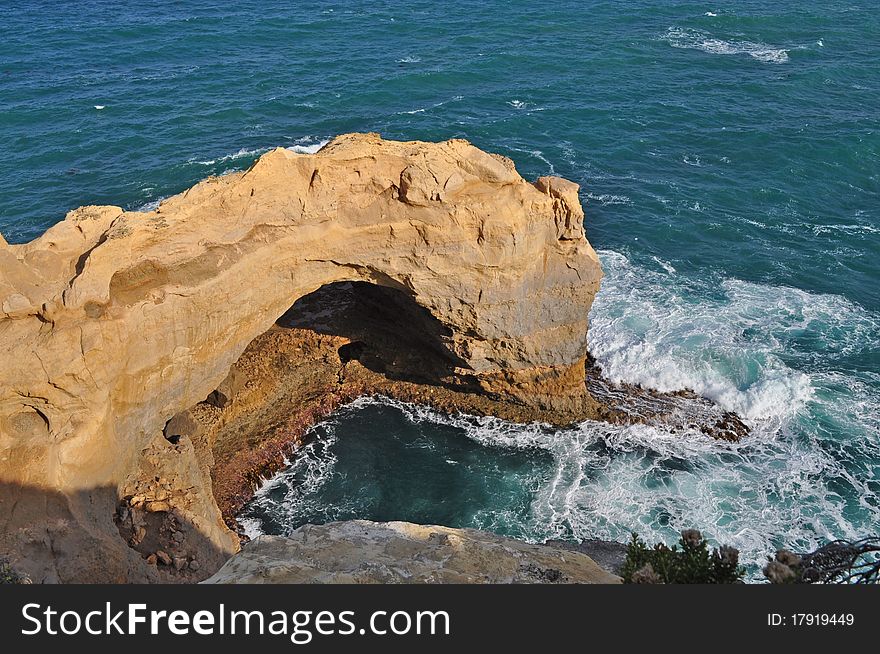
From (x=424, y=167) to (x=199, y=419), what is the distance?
44.2 feet

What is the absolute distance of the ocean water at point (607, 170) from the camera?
1227 inches

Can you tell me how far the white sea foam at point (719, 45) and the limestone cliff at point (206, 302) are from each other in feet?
138

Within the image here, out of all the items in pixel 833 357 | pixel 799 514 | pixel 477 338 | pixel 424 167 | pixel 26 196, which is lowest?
pixel 799 514

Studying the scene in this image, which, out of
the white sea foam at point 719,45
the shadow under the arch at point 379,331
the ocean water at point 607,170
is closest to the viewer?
the ocean water at point 607,170

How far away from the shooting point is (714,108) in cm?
5575

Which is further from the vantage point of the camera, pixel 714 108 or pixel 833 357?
pixel 714 108

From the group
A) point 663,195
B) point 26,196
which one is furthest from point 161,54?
point 663,195

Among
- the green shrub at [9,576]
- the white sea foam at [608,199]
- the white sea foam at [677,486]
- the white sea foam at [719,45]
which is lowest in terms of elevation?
the white sea foam at [677,486]

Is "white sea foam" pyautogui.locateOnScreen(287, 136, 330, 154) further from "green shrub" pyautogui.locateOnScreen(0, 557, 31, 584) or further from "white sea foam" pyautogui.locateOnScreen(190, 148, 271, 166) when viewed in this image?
"green shrub" pyautogui.locateOnScreen(0, 557, 31, 584)

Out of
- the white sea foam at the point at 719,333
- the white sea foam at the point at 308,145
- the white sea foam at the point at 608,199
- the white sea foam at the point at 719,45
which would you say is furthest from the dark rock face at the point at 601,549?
the white sea foam at the point at 719,45

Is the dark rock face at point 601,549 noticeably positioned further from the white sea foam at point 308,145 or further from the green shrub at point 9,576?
the white sea foam at point 308,145

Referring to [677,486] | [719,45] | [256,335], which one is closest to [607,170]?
[719,45]

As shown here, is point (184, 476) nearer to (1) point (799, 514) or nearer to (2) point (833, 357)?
(1) point (799, 514)

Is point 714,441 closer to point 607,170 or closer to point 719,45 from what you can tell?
point 607,170
